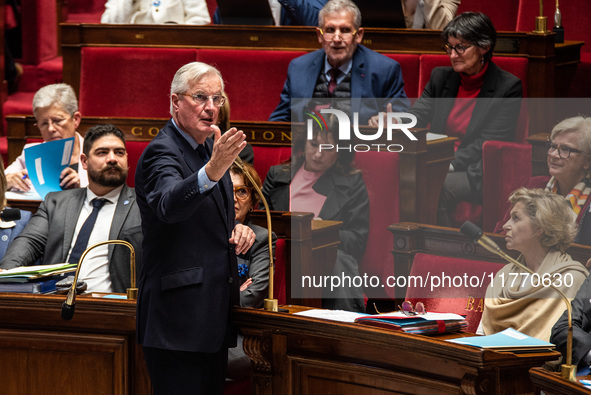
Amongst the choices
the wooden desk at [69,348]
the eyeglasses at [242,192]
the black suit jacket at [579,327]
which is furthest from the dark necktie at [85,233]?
the black suit jacket at [579,327]

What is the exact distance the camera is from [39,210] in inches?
100

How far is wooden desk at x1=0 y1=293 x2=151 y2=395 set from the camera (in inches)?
80.9

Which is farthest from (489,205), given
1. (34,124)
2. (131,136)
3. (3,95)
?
(3,95)

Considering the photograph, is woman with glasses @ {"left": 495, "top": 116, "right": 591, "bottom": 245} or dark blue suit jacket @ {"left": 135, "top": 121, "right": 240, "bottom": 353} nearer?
dark blue suit jacket @ {"left": 135, "top": 121, "right": 240, "bottom": 353}

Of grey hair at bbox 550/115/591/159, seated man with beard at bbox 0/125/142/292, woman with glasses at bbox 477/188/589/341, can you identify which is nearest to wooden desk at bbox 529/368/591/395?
woman with glasses at bbox 477/188/589/341

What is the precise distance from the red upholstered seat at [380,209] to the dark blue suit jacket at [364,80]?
2.69ft

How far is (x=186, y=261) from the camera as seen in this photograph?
5.57ft

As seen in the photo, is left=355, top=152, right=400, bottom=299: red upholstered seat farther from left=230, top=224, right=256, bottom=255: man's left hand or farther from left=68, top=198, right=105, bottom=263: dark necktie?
left=68, top=198, right=105, bottom=263: dark necktie

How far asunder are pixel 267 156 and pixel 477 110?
791 millimetres

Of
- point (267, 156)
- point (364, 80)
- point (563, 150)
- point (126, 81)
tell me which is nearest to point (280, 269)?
point (563, 150)

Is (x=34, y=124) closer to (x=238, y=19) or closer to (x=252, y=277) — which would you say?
(x=238, y=19)

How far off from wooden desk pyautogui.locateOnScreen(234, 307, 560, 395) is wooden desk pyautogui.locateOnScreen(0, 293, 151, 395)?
33 cm

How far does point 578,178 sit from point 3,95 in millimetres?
3199

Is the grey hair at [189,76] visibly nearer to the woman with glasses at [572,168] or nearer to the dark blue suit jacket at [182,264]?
the dark blue suit jacket at [182,264]
